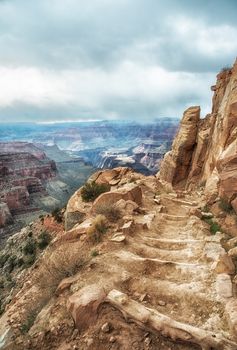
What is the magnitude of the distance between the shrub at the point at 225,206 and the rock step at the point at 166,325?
9.84 meters

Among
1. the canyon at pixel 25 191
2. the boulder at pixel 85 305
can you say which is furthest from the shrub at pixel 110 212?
the canyon at pixel 25 191

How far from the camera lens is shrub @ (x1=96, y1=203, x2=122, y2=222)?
51.7 ft

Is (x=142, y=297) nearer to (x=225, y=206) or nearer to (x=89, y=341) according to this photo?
(x=89, y=341)

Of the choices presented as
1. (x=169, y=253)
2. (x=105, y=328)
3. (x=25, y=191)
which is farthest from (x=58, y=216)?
(x=25, y=191)

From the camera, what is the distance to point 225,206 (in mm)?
17250

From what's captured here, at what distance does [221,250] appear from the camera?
11805 millimetres

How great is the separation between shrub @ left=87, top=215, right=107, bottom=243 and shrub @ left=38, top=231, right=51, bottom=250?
14874 mm

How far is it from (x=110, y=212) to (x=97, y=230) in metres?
2.28

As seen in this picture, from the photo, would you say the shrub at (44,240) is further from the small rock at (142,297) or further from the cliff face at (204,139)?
the small rock at (142,297)

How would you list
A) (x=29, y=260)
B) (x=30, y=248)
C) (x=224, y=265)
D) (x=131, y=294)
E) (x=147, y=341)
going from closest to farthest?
(x=147, y=341), (x=131, y=294), (x=224, y=265), (x=29, y=260), (x=30, y=248)

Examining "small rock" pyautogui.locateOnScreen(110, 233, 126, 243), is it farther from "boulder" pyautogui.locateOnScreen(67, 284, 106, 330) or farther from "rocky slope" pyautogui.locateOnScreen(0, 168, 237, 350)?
"boulder" pyautogui.locateOnScreen(67, 284, 106, 330)

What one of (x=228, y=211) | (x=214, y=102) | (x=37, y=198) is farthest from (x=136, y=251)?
(x=37, y=198)

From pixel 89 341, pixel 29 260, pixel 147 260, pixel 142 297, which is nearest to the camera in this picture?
pixel 89 341

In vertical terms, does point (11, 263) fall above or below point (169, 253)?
below
